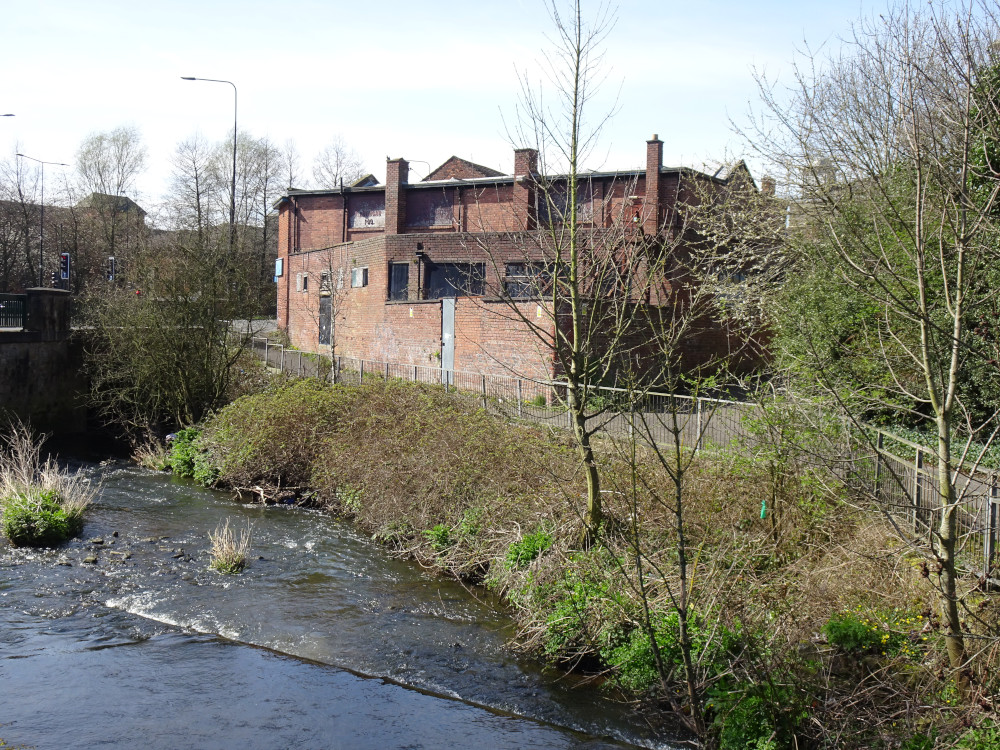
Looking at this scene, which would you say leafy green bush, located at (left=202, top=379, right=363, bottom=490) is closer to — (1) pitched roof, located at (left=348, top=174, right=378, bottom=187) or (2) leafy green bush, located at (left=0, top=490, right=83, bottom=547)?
(2) leafy green bush, located at (left=0, top=490, right=83, bottom=547)

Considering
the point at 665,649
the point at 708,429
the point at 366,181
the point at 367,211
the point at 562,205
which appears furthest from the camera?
the point at 366,181

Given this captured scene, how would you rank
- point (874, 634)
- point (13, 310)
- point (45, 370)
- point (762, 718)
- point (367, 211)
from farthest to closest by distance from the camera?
point (367, 211), point (45, 370), point (13, 310), point (874, 634), point (762, 718)

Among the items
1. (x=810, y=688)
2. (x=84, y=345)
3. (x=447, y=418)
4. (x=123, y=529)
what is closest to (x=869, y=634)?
(x=810, y=688)

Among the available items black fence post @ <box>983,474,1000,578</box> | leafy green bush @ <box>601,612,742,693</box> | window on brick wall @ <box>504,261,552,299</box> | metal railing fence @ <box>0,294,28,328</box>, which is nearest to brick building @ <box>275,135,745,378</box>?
window on brick wall @ <box>504,261,552,299</box>

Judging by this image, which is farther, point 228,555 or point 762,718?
point 228,555

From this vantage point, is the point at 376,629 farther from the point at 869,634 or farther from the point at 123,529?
the point at 123,529

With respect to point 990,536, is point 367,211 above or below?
above

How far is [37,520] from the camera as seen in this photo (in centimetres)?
1253

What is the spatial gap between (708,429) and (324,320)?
80.3 ft

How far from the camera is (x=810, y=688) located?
6902 mm

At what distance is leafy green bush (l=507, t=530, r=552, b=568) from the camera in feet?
33.8

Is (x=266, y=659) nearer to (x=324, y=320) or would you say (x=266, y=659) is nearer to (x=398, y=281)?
(x=398, y=281)

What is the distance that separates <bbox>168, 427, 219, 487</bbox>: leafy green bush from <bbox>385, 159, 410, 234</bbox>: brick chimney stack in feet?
59.8

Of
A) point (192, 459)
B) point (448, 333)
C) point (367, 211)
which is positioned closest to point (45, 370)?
point (192, 459)
